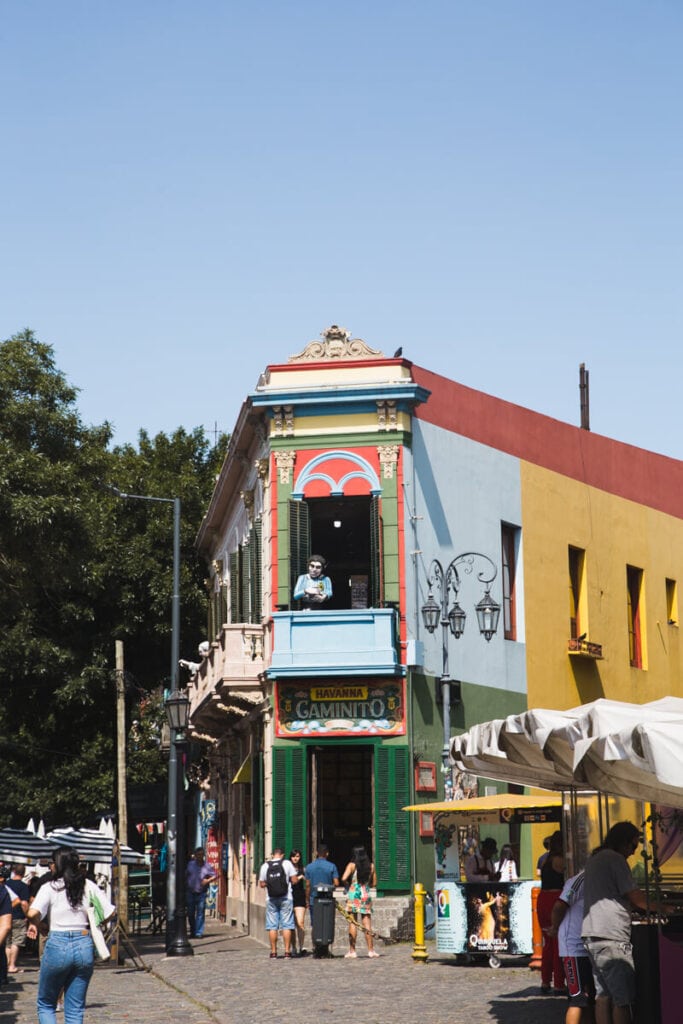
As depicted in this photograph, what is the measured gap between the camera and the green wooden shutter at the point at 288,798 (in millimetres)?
24672

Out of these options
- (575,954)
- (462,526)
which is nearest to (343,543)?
(462,526)

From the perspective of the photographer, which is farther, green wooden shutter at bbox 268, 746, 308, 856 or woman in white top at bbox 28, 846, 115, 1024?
green wooden shutter at bbox 268, 746, 308, 856

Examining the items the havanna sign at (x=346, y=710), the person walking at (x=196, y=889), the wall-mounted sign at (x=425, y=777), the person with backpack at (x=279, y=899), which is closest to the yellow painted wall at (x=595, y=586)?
the wall-mounted sign at (x=425, y=777)

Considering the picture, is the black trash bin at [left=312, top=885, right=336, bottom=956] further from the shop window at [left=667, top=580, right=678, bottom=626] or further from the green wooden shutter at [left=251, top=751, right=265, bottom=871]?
the shop window at [left=667, top=580, right=678, bottom=626]

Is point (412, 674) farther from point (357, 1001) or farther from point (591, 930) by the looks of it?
point (591, 930)

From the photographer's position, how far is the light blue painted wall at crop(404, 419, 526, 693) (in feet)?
84.0

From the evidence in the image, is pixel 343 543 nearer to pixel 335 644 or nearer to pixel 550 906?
pixel 335 644

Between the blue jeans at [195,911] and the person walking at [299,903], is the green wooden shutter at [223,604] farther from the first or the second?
the person walking at [299,903]

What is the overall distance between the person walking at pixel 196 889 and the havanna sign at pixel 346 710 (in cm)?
388

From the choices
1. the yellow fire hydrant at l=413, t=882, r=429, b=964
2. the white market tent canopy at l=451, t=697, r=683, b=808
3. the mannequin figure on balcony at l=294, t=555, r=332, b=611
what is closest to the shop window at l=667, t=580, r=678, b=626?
the mannequin figure on balcony at l=294, t=555, r=332, b=611

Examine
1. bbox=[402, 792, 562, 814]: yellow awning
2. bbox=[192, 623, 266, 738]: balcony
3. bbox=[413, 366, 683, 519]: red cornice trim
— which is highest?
bbox=[413, 366, 683, 519]: red cornice trim

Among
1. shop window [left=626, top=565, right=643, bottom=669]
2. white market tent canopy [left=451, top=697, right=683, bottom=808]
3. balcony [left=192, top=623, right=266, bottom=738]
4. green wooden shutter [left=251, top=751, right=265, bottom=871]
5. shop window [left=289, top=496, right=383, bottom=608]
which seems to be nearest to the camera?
white market tent canopy [left=451, top=697, right=683, bottom=808]

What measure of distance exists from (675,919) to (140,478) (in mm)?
28665

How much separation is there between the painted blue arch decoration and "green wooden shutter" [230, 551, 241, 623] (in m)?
5.38
